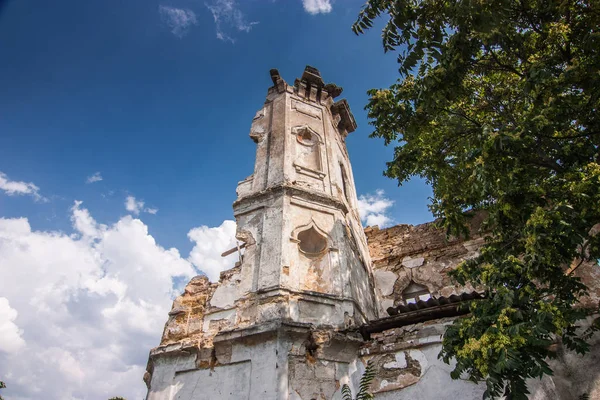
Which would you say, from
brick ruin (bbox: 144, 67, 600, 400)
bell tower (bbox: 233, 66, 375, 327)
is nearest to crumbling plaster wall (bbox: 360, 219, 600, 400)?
brick ruin (bbox: 144, 67, 600, 400)

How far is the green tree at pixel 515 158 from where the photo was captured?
14.0 ft

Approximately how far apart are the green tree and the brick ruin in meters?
1.15

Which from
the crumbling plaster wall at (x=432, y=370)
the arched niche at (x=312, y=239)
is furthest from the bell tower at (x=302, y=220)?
the crumbling plaster wall at (x=432, y=370)

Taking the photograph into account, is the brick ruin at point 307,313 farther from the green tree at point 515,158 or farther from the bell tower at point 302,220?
the green tree at point 515,158

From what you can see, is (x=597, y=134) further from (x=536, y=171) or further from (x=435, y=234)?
(x=435, y=234)

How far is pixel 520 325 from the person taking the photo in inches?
162

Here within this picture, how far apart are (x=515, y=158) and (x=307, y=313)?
4.44 m

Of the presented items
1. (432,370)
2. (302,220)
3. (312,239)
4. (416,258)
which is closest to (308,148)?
(302,220)

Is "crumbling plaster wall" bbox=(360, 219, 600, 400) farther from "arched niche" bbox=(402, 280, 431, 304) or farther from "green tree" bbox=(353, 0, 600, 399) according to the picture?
"arched niche" bbox=(402, 280, 431, 304)

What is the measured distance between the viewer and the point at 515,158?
502 cm

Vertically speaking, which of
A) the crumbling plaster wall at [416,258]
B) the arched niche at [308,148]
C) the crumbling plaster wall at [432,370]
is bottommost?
the crumbling plaster wall at [432,370]

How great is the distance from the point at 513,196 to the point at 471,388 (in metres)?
3.24

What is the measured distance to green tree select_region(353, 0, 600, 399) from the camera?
4.25 m

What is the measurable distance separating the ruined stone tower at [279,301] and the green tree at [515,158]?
7.74 feet
